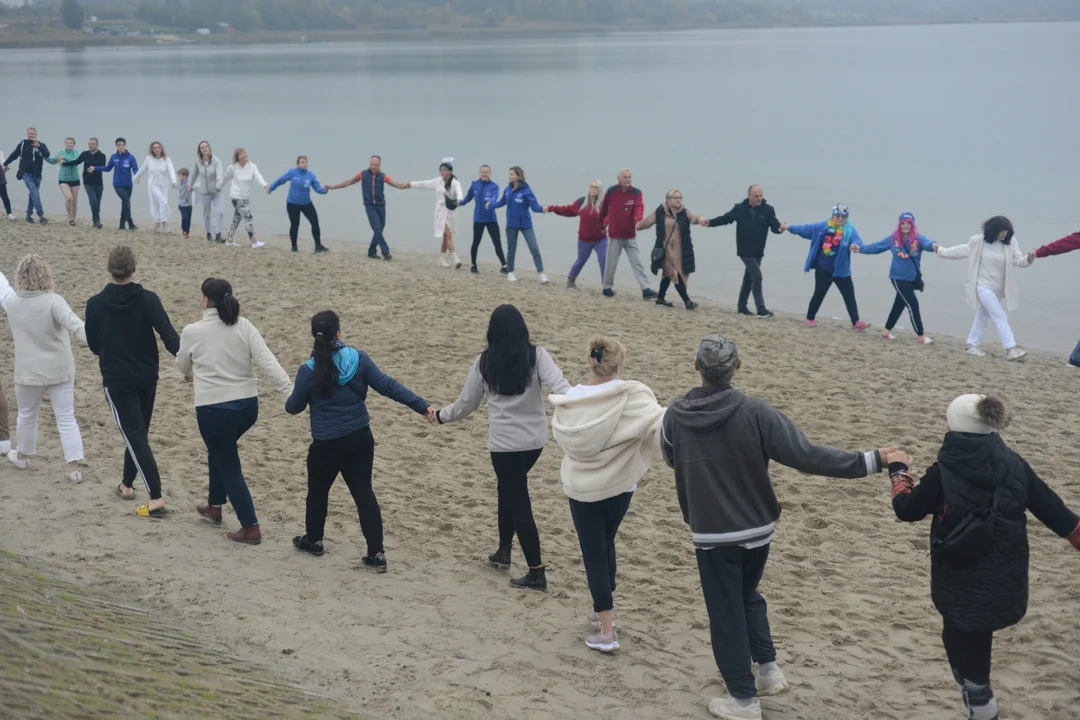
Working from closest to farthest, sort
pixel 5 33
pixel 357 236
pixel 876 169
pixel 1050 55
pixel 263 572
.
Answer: pixel 263 572, pixel 357 236, pixel 876 169, pixel 1050 55, pixel 5 33

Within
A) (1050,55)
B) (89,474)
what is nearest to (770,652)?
(89,474)

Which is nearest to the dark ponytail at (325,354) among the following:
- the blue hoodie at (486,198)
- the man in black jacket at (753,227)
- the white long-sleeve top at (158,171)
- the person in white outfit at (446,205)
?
the man in black jacket at (753,227)

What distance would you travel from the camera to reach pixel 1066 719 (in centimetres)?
539

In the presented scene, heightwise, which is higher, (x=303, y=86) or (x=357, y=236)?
(x=303, y=86)

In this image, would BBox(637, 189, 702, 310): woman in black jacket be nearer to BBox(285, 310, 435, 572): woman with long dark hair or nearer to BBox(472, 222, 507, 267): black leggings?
BBox(472, 222, 507, 267): black leggings

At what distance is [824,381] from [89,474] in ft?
23.8

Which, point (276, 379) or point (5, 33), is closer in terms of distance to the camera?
point (276, 379)

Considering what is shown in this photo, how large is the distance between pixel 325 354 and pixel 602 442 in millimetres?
1906

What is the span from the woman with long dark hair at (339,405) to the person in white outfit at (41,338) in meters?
2.27

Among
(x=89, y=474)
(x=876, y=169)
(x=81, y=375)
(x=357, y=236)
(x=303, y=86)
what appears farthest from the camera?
(x=303, y=86)

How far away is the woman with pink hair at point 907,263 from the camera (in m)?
14.0

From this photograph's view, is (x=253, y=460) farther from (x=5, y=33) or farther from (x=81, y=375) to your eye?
(x=5, y=33)

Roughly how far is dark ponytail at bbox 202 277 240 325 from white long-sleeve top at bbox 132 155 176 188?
13.6 metres

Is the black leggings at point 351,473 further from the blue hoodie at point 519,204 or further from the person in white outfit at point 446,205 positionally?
the person in white outfit at point 446,205
